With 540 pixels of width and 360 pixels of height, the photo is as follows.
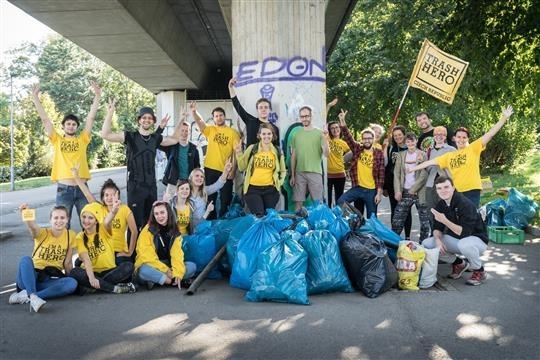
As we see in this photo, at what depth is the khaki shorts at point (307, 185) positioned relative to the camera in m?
7.13

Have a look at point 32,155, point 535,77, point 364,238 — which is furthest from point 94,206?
point 32,155

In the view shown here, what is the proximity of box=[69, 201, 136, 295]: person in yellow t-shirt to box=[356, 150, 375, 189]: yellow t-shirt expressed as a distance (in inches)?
129

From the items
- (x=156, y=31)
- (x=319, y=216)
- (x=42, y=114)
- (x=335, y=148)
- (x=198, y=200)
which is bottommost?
(x=319, y=216)

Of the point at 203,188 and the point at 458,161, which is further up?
the point at 458,161

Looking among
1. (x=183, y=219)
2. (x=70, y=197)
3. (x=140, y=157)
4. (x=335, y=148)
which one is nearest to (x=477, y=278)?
(x=335, y=148)

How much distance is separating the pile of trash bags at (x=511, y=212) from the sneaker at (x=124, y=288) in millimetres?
5906

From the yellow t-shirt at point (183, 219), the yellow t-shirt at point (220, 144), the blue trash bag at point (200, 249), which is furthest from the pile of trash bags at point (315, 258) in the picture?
the yellow t-shirt at point (220, 144)

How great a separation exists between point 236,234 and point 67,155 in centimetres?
228

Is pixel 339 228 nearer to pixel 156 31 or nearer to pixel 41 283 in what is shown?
pixel 41 283

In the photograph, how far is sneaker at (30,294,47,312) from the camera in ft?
15.4

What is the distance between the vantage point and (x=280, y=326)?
4.30 metres

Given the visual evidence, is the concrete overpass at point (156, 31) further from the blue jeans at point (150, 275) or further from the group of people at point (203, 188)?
the blue jeans at point (150, 275)

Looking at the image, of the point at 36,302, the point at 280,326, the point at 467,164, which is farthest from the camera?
the point at 467,164

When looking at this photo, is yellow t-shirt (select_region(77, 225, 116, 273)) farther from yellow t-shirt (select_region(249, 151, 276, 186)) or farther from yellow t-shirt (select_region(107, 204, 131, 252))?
yellow t-shirt (select_region(249, 151, 276, 186))
